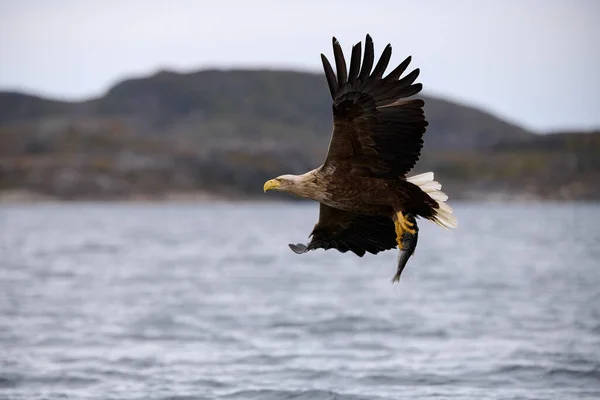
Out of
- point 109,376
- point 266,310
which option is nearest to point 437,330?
point 266,310

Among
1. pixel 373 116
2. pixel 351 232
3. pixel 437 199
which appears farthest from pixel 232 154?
pixel 373 116

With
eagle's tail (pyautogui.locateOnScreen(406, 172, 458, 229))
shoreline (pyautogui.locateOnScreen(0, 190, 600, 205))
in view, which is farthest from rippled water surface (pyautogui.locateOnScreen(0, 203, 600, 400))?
shoreline (pyautogui.locateOnScreen(0, 190, 600, 205))

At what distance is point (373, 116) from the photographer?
945 centimetres

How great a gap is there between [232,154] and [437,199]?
113 meters

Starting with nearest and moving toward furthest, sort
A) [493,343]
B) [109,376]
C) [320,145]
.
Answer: [109,376] → [493,343] → [320,145]

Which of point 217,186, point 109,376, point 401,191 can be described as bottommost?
point 109,376

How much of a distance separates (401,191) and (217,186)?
106 m

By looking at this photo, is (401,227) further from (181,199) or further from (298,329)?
(181,199)

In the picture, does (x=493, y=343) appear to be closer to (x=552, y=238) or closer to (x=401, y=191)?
(x=401, y=191)

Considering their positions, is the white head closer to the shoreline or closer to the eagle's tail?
the eagle's tail

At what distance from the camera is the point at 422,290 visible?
77.3 feet

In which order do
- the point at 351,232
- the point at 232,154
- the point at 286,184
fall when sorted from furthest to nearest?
the point at 232,154
the point at 351,232
the point at 286,184

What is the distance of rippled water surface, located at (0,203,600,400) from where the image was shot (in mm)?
12859

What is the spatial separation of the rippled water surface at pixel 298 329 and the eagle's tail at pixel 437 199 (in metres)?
2.87
